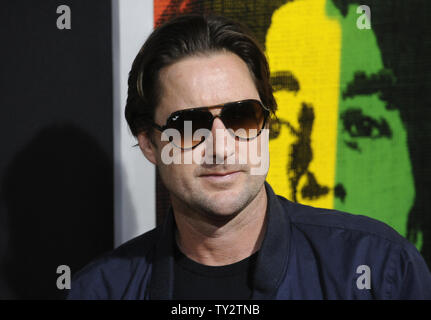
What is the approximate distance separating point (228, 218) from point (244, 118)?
263mm

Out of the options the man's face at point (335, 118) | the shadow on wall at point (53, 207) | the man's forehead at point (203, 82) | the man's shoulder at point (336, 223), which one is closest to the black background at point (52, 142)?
the shadow on wall at point (53, 207)

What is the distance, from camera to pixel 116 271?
129 cm

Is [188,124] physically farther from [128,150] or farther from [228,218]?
[128,150]

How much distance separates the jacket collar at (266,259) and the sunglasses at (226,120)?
0.20 m

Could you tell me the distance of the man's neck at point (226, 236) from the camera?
3.85ft

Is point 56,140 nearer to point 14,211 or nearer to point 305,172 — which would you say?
point 14,211

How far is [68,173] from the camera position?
1.66 metres

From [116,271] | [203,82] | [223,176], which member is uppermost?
[203,82]

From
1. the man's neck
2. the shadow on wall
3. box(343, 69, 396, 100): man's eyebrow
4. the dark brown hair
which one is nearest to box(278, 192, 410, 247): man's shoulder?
the man's neck

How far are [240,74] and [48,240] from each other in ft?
3.24

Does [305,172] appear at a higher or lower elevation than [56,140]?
lower

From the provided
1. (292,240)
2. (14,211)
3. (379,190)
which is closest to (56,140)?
(14,211)

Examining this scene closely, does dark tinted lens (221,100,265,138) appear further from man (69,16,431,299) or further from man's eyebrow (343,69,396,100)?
man's eyebrow (343,69,396,100)

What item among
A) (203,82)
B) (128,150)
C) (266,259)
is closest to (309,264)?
(266,259)
